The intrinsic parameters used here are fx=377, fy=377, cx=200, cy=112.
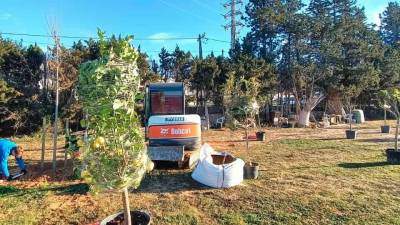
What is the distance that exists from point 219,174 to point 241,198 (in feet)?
2.61

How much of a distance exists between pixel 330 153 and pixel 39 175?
879cm

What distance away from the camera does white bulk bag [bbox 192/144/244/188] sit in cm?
776

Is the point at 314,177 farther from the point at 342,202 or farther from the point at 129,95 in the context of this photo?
the point at 129,95

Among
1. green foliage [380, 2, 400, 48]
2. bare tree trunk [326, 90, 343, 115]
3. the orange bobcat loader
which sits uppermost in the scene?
green foliage [380, 2, 400, 48]

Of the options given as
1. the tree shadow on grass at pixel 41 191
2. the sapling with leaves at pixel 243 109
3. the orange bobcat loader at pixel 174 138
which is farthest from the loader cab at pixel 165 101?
the tree shadow on grass at pixel 41 191

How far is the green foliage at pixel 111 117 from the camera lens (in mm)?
4062

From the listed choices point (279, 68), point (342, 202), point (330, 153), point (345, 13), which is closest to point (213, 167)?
point (342, 202)

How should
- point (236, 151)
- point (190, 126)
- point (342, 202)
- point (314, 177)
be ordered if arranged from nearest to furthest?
point (342, 202), point (314, 177), point (190, 126), point (236, 151)

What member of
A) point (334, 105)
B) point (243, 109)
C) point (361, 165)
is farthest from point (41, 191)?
point (334, 105)

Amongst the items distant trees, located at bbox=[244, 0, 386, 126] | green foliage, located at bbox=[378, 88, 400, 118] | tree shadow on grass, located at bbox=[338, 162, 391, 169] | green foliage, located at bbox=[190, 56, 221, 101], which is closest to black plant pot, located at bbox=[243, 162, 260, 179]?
tree shadow on grass, located at bbox=[338, 162, 391, 169]

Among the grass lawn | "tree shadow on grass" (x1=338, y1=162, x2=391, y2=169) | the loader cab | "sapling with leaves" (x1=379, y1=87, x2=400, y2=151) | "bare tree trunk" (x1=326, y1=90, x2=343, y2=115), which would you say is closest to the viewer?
the grass lawn

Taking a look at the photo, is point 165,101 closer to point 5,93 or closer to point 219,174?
point 219,174

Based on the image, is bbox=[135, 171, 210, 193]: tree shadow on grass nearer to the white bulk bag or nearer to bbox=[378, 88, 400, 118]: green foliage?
the white bulk bag

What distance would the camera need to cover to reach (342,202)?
6.88 metres
